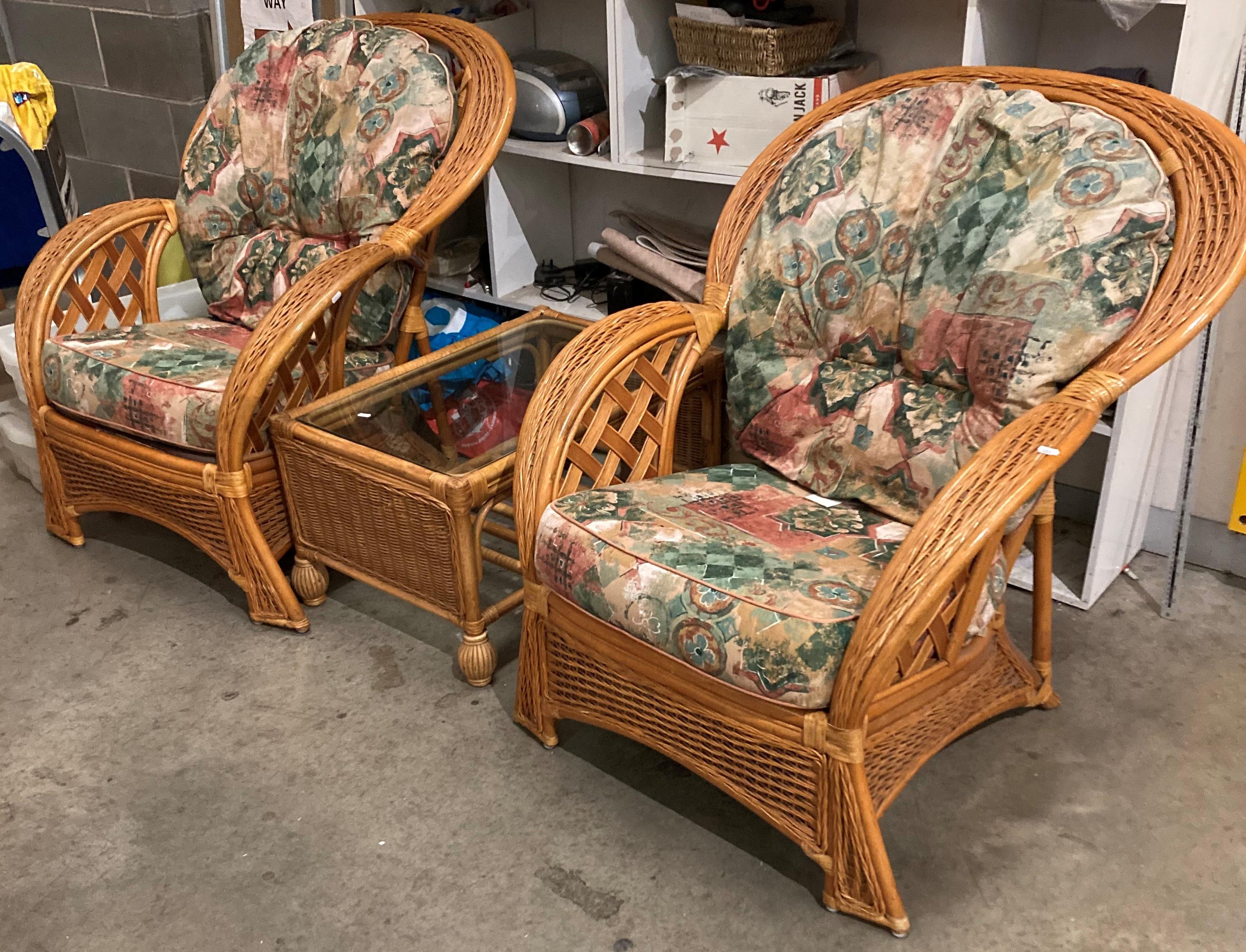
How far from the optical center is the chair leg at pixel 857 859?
133 cm

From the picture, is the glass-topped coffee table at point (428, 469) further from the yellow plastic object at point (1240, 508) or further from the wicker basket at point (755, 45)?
the yellow plastic object at point (1240, 508)

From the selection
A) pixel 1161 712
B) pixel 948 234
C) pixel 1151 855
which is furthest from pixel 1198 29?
pixel 1151 855

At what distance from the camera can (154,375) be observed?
6.62 ft

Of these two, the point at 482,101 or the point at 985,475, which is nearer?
the point at 985,475

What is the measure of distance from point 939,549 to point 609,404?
1.94ft

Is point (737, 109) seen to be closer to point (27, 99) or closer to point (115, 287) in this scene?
point (115, 287)

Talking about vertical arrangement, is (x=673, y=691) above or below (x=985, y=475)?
below

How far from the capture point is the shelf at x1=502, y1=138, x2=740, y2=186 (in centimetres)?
218

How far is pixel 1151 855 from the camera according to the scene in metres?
1.49

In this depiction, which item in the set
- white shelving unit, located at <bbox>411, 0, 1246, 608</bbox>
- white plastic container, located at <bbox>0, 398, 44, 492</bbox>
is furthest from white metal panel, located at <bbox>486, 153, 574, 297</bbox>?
white plastic container, located at <bbox>0, 398, 44, 492</bbox>

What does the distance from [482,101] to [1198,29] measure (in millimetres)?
1234

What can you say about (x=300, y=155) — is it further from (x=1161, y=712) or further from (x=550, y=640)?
(x=1161, y=712)

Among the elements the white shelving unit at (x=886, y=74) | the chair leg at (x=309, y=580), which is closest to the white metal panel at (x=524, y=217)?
the white shelving unit at (x=886, y=74)

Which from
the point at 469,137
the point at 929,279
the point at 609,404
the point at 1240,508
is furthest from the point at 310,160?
the point at 1240,508
